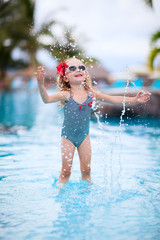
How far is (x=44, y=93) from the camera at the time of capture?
3.62 meters

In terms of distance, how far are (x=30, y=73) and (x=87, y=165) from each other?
120ft

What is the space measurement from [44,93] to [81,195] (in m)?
1.18

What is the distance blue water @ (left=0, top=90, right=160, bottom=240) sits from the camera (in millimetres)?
2814

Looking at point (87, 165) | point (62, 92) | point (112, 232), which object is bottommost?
point (112, 232)

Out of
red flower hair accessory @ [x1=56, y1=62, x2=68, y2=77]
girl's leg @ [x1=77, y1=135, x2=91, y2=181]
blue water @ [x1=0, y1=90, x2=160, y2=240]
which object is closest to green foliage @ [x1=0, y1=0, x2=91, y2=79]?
blue water @ [x1=0, y1=90, x2=160, y2=240]

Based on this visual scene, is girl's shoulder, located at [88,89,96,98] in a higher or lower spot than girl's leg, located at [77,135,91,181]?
higher

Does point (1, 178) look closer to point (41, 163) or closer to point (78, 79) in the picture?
point (41, 163)

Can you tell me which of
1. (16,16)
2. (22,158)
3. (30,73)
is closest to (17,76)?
(30,73)

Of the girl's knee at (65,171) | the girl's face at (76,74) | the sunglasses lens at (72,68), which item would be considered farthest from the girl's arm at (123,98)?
the girl's knee at (65,171)

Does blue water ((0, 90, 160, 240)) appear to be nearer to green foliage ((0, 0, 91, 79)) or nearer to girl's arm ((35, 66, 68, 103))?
girl's arm ((35, 66, 68, 103))

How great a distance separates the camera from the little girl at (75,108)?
147 inches

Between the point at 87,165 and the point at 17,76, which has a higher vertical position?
the point at 17,76

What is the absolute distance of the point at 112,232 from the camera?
2777 millimetres

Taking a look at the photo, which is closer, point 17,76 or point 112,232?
point 112,232
